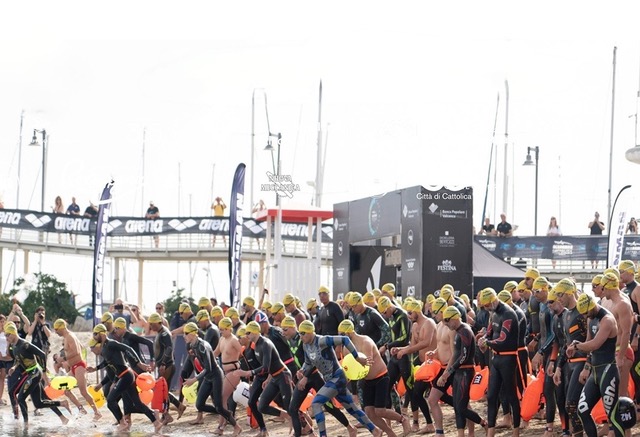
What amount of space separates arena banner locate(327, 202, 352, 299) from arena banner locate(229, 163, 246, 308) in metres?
2.29

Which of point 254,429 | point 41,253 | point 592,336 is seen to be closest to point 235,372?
point 254,429

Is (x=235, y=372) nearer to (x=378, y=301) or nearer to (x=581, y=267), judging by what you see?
(x=378, y=301)

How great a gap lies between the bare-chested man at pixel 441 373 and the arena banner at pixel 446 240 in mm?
5203

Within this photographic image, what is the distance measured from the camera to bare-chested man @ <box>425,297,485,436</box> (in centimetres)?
1488

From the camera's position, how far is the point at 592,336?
1237 cm

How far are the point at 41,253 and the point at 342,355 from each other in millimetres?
28101

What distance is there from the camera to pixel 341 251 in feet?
86.9

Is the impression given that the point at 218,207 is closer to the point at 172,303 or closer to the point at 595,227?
the point at 172,303

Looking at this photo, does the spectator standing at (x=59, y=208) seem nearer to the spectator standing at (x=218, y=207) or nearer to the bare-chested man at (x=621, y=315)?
the spectator standing at (x=218, y=207)

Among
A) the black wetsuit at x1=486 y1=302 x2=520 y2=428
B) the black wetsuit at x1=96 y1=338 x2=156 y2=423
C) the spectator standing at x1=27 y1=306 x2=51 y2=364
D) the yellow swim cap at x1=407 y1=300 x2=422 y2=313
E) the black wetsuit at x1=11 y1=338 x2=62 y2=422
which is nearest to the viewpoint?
the black wetsuit at x1=486 y1=302 x2=520 y2=428

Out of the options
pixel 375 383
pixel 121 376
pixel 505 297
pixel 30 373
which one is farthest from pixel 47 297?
pixel 505 297

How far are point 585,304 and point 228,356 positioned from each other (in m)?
7.74

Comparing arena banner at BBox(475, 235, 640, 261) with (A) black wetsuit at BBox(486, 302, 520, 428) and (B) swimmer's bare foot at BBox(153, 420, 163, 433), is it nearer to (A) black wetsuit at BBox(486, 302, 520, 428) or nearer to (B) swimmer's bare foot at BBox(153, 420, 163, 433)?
(B) swimmer's bare foot at BBox(153, 420, 163, 433)

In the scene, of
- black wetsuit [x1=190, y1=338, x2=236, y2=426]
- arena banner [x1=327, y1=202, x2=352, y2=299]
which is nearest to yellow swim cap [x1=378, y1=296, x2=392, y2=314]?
black wetsuit [x1=190, y1=338, x2=236, y2=426]
